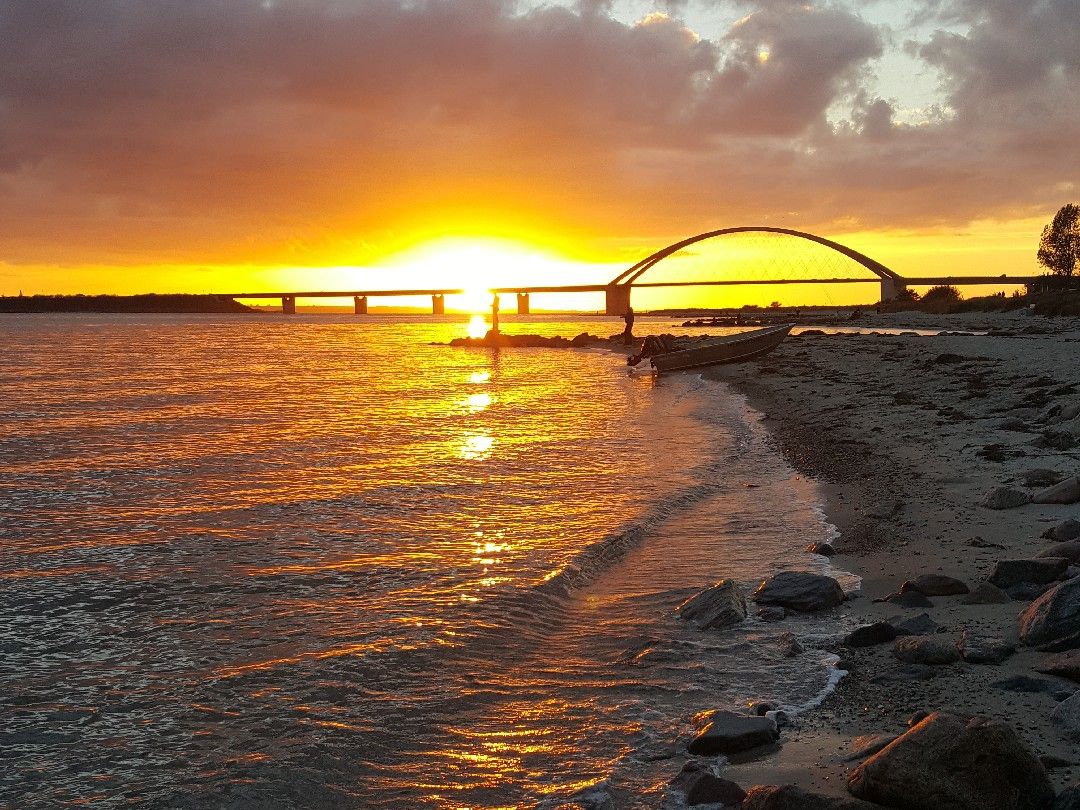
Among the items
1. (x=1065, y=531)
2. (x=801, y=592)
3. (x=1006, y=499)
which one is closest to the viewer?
(x=801, y=592)

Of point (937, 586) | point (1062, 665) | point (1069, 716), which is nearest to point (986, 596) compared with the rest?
point (937, 586)

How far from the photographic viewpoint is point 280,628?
7117mm

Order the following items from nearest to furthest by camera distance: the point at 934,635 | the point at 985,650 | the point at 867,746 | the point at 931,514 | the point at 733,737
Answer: the point at 867,746 → the point at 733,737 → the point at 985,650 → the point at 934,635 → the point at 931,514

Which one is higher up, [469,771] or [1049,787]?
[1049,787]

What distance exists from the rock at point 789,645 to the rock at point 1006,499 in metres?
4.68

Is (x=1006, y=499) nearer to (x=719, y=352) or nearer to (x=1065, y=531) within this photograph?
(x=1065, y=531)

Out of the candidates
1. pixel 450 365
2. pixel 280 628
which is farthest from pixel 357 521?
pixel 450 365

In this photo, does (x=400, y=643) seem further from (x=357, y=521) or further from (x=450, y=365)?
(x=450, y=365)

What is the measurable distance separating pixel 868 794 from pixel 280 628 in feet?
15.7

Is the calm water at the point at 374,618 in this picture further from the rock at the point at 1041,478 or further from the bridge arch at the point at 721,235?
the bridge arch at the point at 721,235

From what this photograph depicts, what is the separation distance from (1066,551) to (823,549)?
2278 millimetres

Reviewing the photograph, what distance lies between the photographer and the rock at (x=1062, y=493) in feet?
31.3

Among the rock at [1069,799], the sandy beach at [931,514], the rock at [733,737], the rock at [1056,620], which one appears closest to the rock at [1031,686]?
the sandy beach at [931,514]

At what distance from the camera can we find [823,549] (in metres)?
9.11
